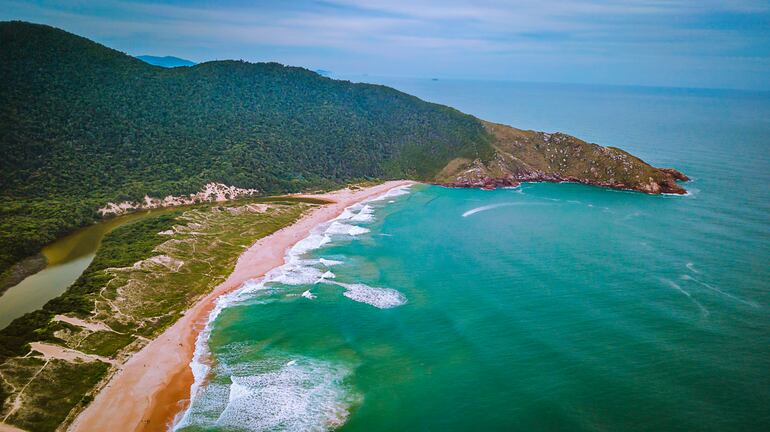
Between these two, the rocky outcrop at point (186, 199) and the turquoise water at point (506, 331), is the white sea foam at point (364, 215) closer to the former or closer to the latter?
the turquoise water at point (506, 331)

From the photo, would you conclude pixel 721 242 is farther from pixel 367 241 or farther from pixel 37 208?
pixel 37 208

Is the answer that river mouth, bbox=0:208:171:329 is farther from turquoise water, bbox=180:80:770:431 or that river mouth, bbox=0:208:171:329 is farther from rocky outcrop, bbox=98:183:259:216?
turquoise water, bbox=180:80:770:431

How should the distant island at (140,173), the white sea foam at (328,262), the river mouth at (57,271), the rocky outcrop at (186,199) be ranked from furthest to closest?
the rocky outcrop at (186,199)
the white sea foam at (328,262)
the river mouth at (57,271)
the distant island at (140,173)

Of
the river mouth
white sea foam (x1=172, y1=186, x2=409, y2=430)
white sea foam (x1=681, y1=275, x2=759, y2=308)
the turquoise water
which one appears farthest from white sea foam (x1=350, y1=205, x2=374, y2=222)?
white sea foam (x1=681, y1=275, x2=759, y2=308)

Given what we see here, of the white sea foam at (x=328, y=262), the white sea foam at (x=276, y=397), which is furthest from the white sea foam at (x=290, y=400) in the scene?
the white sea foam at (x=328, y=262)

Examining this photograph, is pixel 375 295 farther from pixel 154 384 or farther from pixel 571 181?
pixel 571 181
